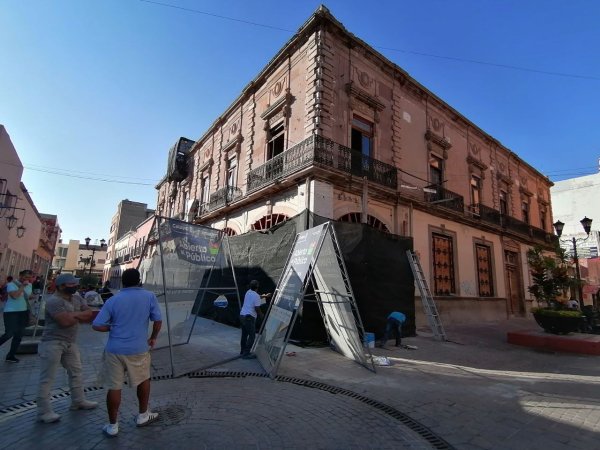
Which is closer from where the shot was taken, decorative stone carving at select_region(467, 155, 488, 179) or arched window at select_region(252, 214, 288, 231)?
arched window at select_region(252, 214, 288, 231)

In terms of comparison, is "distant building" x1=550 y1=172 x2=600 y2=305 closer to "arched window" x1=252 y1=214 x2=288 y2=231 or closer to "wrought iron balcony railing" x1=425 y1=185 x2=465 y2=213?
"wrought iron balcony railing" x1=425 y1=185 x2=465 y2=213

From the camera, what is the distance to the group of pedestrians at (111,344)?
11.2 ft

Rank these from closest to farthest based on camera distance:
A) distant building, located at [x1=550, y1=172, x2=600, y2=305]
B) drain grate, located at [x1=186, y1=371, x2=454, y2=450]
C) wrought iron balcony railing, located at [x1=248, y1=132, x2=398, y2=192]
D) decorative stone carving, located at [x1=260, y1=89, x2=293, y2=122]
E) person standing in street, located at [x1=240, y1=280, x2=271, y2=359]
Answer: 1. drain grate, located at [x1=186, y1=371, x2=454, y2=450]
2. person standing in street, located at [x1=240, y1=280, x2=271, y2=359]
3. wrought iron balcony railing, located at [x1=248, y1=132, x2=398, y2=192]
4. decorative stone carving, located at [x1=260, y1=89, x2=293, y2=122]
5. distant building, located at [x1=550, y1=172, x2=600, y2=305]

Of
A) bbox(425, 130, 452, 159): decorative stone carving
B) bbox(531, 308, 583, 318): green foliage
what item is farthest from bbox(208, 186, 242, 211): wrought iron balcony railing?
bbox(531, 308, 583, 318): green foliage

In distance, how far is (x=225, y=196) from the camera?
1712cm

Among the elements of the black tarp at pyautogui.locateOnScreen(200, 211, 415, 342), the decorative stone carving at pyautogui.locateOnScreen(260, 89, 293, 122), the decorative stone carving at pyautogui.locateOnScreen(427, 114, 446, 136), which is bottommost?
the black tarp at pyautogui.locateOnScreen(200, 211, 415, 342)

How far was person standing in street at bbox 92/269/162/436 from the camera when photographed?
132 inches

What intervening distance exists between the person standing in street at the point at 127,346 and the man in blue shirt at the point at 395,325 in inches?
226

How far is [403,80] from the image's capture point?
15.8 meters

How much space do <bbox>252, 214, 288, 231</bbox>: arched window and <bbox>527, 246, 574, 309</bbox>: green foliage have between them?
8.63 m

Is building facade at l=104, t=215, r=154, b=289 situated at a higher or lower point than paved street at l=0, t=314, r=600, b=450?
higher

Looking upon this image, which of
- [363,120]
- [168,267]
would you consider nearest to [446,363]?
[168,267]

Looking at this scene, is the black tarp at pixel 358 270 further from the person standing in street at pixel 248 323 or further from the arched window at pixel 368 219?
the arched window at pixel 368 219

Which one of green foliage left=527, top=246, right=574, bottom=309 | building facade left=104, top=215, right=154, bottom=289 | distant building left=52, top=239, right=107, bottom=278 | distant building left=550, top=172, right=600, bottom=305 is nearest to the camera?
green foliage left=527, top=246, right=574, bottom=309
